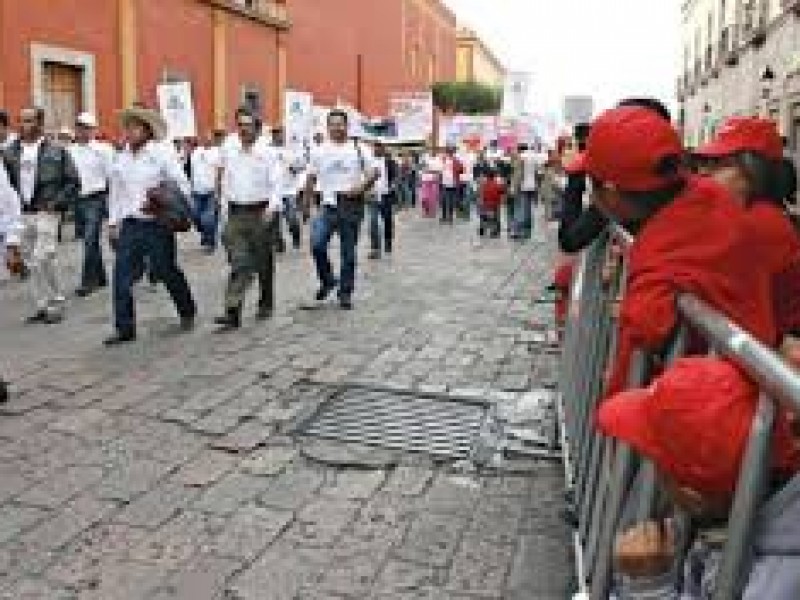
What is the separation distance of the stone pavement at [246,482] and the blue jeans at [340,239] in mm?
1249

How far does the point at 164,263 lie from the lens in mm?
8773

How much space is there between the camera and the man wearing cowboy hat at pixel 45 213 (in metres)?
9.50

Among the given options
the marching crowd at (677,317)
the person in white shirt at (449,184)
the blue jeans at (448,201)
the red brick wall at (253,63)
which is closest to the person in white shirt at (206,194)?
the red brick wall at (253,63)

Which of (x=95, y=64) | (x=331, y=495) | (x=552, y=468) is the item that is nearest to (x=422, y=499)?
(x=331, y=495)

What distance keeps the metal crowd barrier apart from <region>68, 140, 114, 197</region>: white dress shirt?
24.1 ft

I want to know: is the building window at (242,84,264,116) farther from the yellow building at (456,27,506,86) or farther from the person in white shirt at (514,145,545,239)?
the yellow building at (456,27,506,86)

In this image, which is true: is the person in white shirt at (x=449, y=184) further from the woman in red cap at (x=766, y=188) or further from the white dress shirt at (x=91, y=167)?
the woman in red cap at (x=766, y=188)

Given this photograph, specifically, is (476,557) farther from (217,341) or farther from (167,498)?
(217,341)

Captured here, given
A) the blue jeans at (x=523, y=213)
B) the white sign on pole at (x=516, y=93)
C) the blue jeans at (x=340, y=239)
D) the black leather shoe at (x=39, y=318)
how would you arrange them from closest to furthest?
1. the black leather shoe at (x=39, y=318)
2. the blue jeans at (x=340, y=239)
3. the blue jeans at (x=523, y=213)
4. the white sign on pole at (x=516, y=93)

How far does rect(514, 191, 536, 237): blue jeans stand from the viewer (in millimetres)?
20781

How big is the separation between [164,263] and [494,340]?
2.50 meters

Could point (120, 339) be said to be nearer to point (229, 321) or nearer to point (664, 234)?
point (229, 321)

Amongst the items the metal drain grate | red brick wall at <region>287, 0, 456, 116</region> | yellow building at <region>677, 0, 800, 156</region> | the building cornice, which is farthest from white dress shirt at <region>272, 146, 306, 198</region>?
red brick wall at <region>287, 0, 456, 116</region>

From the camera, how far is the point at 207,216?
16656 millimetres
